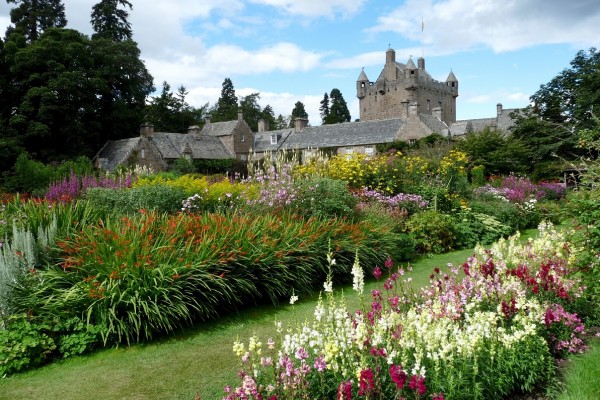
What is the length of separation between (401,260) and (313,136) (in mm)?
38134

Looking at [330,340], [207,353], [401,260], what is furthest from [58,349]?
[401,260]

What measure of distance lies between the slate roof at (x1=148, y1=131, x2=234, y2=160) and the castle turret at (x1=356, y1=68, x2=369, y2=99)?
79.4ft

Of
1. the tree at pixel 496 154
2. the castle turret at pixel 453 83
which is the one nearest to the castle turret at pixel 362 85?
the castle turret at pixel 453 83

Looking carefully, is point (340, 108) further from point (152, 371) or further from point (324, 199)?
point (152, 371)

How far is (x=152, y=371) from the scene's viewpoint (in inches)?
168

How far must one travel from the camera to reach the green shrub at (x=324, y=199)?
8.38m

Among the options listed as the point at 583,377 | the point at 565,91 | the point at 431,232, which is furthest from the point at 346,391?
the point at 565,91

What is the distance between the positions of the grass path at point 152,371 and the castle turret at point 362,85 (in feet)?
199

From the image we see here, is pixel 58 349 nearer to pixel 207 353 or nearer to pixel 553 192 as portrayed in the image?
pixel 207 353

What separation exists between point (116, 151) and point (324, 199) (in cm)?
3353

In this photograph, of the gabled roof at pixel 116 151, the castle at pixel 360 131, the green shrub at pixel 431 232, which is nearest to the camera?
the green shrub at pixel 431 232

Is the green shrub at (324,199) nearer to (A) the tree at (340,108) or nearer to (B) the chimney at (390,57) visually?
(B) the chimney at (390,57)

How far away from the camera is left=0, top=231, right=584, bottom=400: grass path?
3869 mm

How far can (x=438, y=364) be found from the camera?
3047 mm
